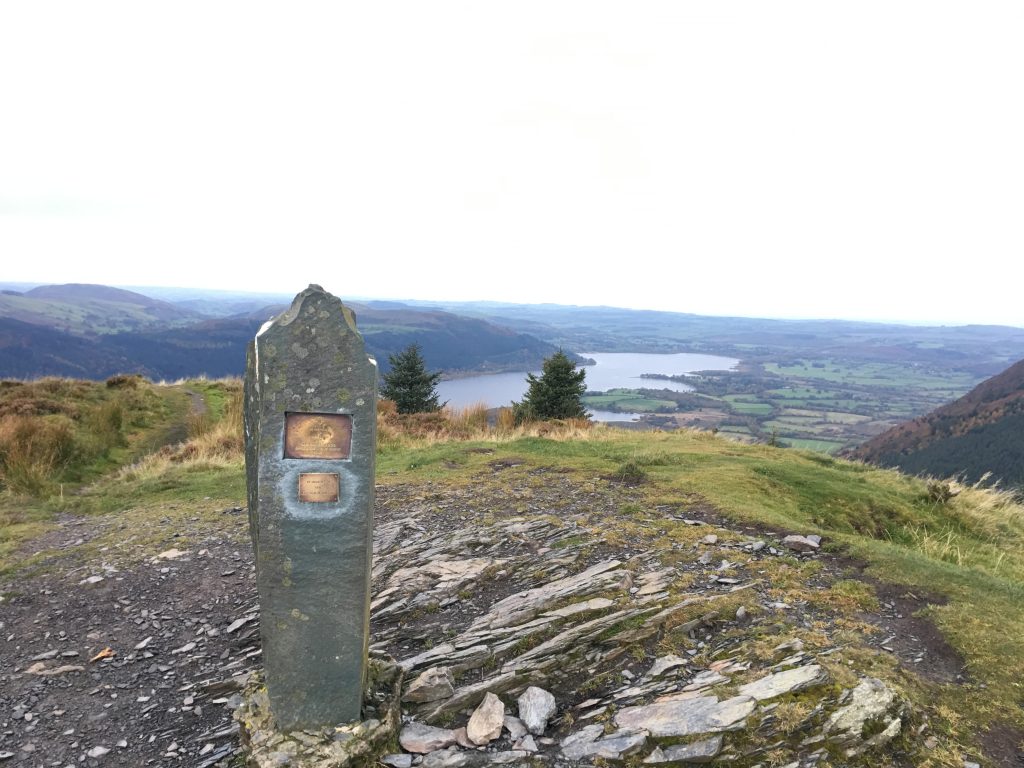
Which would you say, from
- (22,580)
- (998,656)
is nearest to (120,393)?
(22,580)

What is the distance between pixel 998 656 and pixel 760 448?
10.8 metres

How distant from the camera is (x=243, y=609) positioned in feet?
23.1

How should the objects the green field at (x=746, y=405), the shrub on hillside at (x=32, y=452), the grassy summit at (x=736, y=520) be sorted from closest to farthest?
1. the grassy summit at (x=736, y=520)
2. the shrub on hillside at (x=32, y=452)
3. the green field at (x=746, y=405)

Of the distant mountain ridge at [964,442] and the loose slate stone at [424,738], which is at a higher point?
the loose slate stone at [424,738]

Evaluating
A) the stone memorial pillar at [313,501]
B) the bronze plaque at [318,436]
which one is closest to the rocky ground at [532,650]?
the stone memorial pillar at [313,501]

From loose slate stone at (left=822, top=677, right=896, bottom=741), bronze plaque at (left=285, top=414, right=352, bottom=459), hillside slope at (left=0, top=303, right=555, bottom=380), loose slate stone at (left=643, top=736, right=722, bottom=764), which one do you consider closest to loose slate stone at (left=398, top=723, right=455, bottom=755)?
loose slate stone at (left=643, top=736, right=722, bottom=764)

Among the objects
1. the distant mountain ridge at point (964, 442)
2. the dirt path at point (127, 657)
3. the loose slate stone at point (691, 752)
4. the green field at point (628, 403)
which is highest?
the loose slate stone at point (691, 752)

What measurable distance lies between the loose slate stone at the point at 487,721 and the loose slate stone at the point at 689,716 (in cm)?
94

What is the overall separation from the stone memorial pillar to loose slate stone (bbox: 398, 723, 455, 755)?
467 mm

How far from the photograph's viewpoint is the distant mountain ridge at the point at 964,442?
170ft

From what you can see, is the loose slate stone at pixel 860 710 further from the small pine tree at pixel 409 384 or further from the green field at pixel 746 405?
the green field at pixel 746 405

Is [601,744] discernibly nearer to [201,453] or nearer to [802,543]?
[802,543]

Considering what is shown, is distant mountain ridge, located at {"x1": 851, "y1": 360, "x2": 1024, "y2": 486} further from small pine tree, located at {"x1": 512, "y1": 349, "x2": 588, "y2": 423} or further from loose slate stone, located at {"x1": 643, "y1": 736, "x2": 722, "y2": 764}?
loose slate stone, located at {"x1": 643, "y1": 736, "x2": 722, "y2": 764}

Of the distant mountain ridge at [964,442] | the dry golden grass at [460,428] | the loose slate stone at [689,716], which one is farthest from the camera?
the distant mountain ridge at [964,442]
